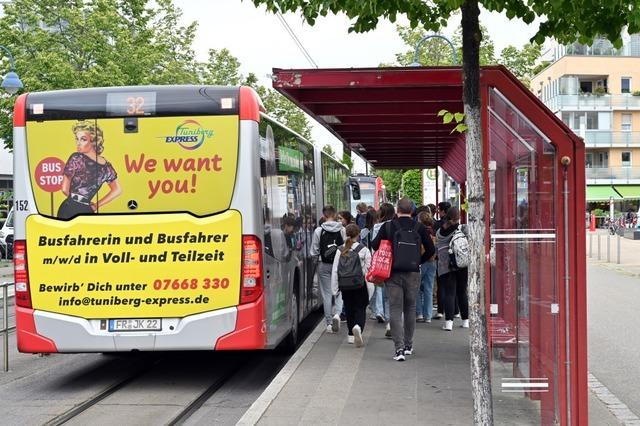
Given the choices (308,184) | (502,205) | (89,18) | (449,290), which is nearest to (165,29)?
(89,18)

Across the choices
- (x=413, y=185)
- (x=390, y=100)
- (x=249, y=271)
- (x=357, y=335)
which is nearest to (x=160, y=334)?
(x=249, y=271)

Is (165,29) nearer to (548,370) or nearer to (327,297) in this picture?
(327,297)

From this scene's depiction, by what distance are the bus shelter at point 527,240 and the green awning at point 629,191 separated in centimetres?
6984

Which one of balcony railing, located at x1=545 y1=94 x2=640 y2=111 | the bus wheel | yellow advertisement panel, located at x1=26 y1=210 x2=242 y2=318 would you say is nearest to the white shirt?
the bus wheel

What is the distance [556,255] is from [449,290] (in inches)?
231

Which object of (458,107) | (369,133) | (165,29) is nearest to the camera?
(458,107)

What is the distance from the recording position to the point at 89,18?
34.2 meters

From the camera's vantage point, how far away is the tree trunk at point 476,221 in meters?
5.25

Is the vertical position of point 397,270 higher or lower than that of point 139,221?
lower

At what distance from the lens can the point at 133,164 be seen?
8641 millimetres

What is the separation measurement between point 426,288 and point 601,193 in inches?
2531

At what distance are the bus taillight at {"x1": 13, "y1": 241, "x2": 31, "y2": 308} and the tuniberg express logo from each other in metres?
1.81

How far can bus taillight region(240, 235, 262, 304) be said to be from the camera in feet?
28.0

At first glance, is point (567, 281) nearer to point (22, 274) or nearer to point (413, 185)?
point (22, 274)
